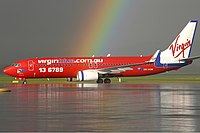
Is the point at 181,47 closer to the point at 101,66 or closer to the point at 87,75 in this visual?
the point at 101,66

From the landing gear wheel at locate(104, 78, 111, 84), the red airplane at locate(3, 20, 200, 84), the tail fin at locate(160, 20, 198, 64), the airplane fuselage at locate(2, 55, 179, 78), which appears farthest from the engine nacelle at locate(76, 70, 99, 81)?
the tail fin at locate(160, 20, 198, 64)

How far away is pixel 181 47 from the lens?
69562 mm

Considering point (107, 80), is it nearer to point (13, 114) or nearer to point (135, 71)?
point (135, 71)

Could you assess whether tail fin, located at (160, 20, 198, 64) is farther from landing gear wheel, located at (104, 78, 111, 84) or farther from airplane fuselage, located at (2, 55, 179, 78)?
landing gear wheel, located at (104, 78, 111, 84)

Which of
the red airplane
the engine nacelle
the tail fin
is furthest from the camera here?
the tail fin

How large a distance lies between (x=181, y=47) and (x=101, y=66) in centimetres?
1102

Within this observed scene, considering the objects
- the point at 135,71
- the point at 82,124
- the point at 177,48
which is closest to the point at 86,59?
the point at 135,71

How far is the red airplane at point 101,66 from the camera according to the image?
66375mm

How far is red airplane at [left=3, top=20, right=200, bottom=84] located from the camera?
66375 mm

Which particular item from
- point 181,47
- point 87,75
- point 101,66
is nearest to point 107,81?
point 101,66

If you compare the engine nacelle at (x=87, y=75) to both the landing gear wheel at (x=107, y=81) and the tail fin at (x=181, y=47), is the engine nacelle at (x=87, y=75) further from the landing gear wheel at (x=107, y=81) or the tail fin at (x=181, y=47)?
the tail fin at (x=181, y=47)

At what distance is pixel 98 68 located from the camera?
220 feet

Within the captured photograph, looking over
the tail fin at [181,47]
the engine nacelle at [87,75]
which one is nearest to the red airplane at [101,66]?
the tail fin at [181,47]

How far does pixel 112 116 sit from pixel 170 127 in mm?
3651
